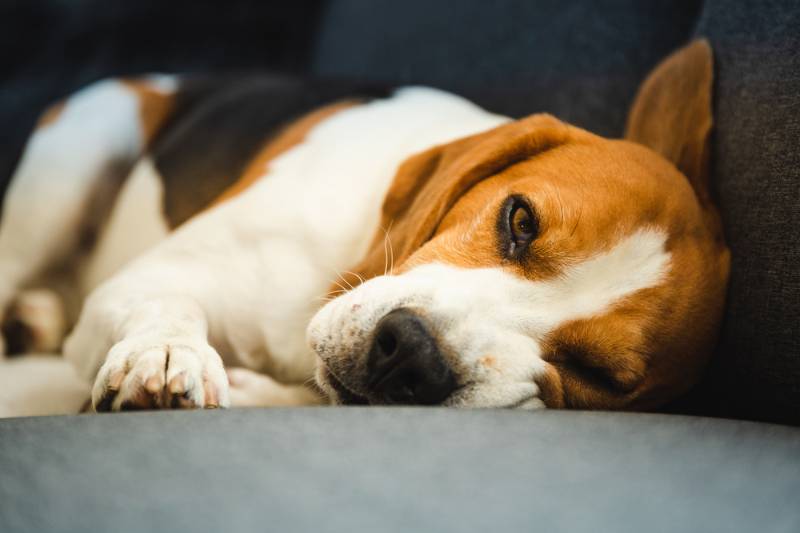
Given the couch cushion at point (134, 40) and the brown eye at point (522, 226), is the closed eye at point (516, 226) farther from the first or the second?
the couch cushion at point (134, 40)

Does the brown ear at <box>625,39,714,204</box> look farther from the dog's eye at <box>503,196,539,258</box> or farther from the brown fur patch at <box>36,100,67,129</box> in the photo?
the brown fur patch at <box>36,100,67,129</box>

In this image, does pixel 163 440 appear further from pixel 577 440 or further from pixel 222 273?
pixel 222 273

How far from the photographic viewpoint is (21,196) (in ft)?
8.83

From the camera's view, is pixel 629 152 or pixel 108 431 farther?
pixel 629 152

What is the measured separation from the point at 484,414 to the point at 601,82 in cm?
159

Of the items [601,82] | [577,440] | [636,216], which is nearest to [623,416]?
[577,440]

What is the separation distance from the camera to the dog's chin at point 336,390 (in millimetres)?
1508

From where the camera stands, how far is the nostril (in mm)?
1422

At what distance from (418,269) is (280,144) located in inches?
40.5

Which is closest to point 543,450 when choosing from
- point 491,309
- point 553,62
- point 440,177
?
point 491,309

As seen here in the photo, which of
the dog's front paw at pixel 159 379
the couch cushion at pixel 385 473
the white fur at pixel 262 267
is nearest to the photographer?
the couch cushion at pixel 385 473

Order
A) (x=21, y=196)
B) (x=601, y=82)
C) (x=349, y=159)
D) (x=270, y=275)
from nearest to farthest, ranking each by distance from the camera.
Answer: (x=270, y=275) → (x=349, y=159) → (x=601, y=82) → (x=21, y=196)

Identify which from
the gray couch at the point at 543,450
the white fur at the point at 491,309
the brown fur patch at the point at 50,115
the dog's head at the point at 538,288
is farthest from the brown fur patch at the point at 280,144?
the gray couch at the point at 543,450

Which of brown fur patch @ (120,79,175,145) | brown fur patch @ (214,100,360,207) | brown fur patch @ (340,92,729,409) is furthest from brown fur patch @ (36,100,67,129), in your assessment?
brown fur patch @ (340,92,729,409)
